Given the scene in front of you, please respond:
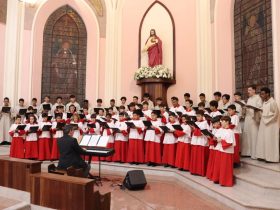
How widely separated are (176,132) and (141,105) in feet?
6.94

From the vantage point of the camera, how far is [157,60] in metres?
10.5

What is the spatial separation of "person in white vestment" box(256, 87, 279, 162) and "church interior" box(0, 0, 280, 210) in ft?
0.08

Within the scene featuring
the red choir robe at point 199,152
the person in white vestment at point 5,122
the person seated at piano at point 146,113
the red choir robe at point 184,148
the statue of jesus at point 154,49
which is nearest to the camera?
the red choir robe at point 199,152

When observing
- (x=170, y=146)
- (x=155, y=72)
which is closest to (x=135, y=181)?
(x=170, y=146)

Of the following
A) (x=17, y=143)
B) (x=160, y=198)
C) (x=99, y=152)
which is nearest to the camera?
(x=160, y=198)

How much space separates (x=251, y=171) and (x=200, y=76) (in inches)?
183

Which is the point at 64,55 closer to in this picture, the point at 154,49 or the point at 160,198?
the point at 154,49

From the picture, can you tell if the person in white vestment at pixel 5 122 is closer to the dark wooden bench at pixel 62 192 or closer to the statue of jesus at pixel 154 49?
the statue of jesus at pixel 154 49

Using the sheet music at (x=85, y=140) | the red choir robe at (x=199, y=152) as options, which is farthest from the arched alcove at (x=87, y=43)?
the red choir robe at (x=199, y=152)

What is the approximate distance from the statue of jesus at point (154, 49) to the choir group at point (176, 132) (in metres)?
1.99

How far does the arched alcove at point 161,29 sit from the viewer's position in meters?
10.8

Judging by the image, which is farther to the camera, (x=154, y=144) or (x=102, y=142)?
(x=154, y=144)

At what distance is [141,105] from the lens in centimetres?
884

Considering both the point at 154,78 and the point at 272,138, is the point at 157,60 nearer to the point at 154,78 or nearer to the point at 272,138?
the point at 154,78
